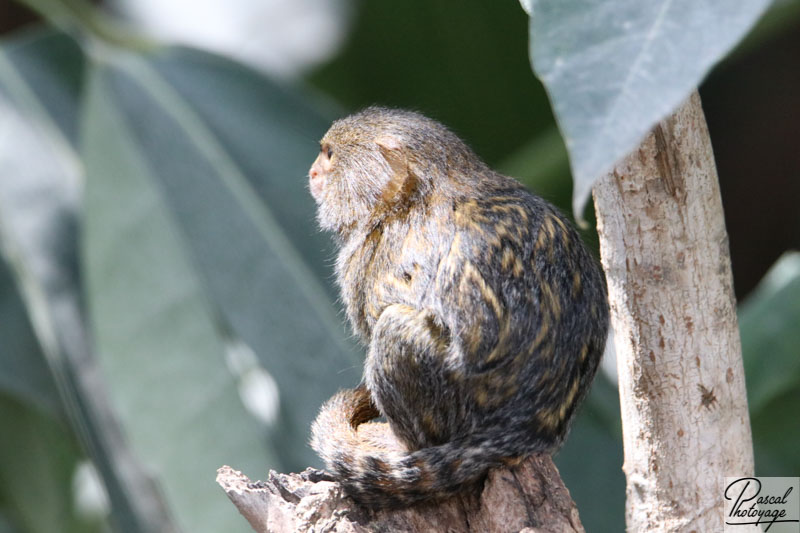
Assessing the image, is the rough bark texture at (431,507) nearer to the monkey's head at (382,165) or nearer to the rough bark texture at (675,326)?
the rough bark texture at (675,326)

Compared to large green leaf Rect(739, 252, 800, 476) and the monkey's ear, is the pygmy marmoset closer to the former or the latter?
the monkey's ear

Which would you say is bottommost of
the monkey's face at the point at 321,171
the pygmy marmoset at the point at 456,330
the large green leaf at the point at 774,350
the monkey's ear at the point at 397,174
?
the large green leaf at the point at 774,350

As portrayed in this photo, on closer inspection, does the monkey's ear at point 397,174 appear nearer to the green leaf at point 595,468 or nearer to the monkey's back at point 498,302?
the monkey's back at point 498,302

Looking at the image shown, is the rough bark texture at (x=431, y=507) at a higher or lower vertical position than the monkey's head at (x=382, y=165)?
lower

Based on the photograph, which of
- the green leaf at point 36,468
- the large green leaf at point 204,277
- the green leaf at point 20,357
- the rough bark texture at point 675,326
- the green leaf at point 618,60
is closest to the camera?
the green leaf at point 618,60

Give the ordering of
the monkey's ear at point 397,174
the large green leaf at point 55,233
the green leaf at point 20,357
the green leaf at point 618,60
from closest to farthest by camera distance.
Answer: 1. the green leaf at point 618,60
2. the monkey's ear at point 397,174
3. the large green leaf at point 55,233
4. the green leaf at point 20,357

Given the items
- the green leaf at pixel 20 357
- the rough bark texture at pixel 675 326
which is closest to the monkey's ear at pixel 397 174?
the rough bark texture at pixel 675 326

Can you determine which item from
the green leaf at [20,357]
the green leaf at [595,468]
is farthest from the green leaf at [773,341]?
the green leaf at [20,357]

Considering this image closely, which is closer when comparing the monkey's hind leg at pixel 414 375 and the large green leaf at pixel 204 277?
the monkey's hind leg at pixel 414 375
